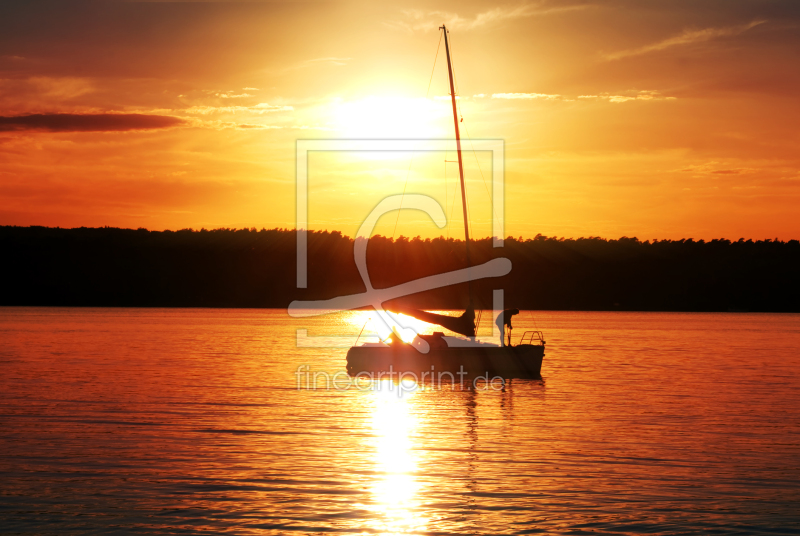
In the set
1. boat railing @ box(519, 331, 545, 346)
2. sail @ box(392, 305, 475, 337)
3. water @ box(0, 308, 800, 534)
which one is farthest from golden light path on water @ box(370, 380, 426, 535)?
boat railing @ box(519, 331, 545, 346)

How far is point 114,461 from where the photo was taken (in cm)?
2147

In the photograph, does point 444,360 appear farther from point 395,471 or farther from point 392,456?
point 395,471

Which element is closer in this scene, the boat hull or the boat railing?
the boat hull

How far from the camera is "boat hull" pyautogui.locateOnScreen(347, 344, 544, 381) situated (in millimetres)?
43688

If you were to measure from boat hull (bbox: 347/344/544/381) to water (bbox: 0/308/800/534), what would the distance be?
128cm

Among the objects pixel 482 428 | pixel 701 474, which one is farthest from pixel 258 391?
pixel 701 474

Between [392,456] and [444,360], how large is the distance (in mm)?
21287

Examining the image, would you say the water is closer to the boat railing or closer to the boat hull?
the boat hull

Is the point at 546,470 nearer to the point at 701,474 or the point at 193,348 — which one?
the point at 701,474

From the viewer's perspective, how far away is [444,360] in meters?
43.8

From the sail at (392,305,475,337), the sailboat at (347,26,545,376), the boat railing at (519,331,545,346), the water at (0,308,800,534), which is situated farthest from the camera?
the boat railing at (519,331,545,346)

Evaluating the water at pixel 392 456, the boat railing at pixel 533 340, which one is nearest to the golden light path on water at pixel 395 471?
the water at pixel 392 456

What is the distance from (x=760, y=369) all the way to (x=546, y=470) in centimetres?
4172

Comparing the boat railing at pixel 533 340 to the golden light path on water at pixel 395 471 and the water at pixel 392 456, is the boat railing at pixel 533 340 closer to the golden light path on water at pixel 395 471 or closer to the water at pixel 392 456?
the water at pixel 392 456
